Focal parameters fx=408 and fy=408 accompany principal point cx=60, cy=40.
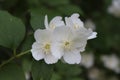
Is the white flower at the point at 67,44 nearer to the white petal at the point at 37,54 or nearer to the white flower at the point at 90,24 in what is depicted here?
the white petal at the point at 37,54

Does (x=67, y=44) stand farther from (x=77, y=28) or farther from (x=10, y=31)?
(x=10, y=31)

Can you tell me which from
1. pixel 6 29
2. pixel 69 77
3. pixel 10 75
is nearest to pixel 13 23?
pixel 6 29

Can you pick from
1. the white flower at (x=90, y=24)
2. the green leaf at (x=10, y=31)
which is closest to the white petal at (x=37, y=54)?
the green leaf at (x=10, y=31)

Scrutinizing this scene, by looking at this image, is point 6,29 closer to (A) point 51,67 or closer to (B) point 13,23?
(B) point 13,23

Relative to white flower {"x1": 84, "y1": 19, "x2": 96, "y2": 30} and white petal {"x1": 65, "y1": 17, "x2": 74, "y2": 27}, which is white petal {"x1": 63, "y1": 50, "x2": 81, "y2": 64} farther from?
white flower {"x1": 84, "y1": 19, "x2": 96, "y2": 30}

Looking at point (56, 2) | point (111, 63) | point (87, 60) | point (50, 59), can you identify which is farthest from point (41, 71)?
point (111, 63)

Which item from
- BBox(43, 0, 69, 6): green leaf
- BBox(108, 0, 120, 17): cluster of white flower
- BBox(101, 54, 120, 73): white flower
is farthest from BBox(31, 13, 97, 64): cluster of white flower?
BBox(101, 54, 120, 73): white flower
